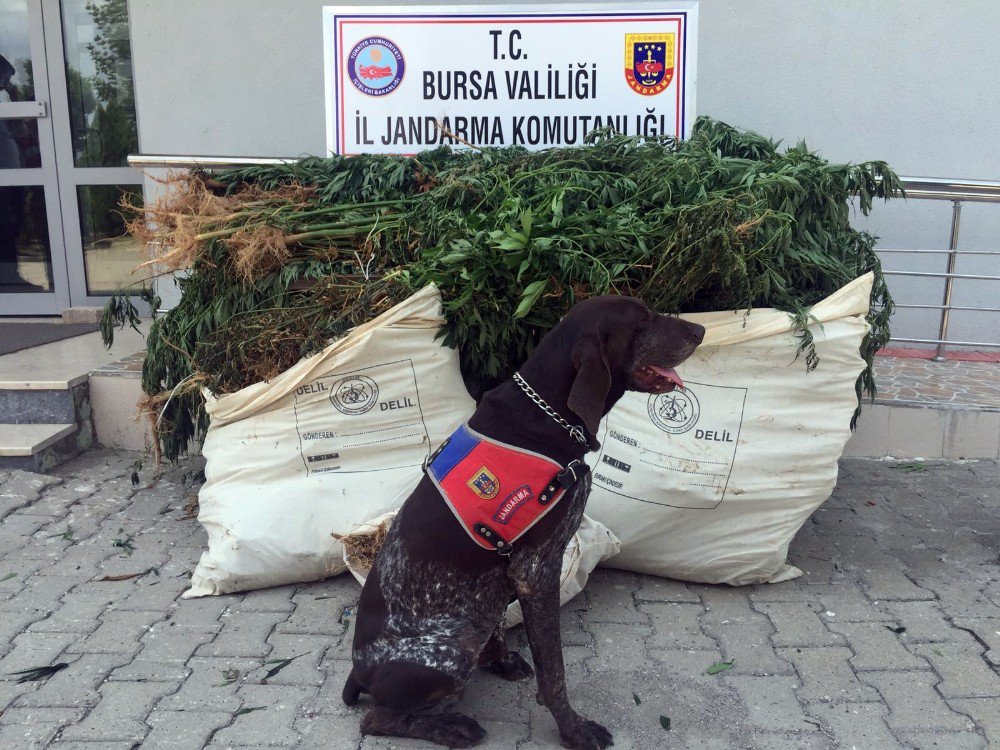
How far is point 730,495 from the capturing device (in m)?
3.35

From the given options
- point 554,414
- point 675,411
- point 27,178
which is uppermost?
point 27,178

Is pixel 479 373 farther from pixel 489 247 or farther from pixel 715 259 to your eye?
pixel 715 259

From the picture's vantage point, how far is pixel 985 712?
2.68 m

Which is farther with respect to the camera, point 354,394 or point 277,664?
point 354,394

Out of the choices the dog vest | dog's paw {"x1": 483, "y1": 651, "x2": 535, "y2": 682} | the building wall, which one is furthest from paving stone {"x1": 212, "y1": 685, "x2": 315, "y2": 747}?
the building wall

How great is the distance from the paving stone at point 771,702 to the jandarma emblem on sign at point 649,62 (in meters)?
2.96

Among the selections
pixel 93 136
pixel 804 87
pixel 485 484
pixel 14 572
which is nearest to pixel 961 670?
pixel 485 484

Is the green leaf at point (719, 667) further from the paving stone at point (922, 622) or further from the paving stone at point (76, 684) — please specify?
the paving stone at point (76, 684)

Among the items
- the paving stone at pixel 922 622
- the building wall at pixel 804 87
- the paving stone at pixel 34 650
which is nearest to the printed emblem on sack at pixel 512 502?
the paving stone at pixel 922 622

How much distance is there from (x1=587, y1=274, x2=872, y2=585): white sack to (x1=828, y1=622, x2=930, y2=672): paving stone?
385 millimetres

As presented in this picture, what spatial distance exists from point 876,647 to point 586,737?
1205mm

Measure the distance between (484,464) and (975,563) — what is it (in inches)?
98.3

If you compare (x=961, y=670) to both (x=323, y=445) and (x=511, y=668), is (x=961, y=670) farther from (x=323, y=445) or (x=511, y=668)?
(x=323, y=445)

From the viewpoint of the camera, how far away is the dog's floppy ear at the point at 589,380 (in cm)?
239
